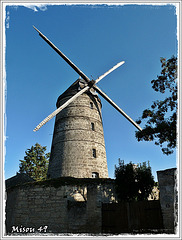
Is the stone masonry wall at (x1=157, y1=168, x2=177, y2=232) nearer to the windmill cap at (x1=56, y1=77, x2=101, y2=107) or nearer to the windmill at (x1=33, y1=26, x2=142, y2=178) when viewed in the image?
the windmill at (x1=33, y1=26, x2=142, y2=178)

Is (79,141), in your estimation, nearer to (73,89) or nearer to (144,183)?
(73,89)

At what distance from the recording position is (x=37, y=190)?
35.8ft

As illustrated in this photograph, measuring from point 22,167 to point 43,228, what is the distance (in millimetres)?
19917

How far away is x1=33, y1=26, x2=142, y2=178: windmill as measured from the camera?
14750 mm

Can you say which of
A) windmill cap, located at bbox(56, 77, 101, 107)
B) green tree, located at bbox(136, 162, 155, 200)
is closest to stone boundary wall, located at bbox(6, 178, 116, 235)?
green tree, located at bbox(136, 162, 155, 200)

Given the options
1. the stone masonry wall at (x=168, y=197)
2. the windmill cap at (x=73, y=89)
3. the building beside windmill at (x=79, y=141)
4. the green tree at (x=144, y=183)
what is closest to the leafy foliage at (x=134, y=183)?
the green tree at (x=144, y=183)

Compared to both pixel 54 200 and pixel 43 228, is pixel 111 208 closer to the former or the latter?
pixel 54 200

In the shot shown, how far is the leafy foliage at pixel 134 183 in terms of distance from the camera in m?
10.6

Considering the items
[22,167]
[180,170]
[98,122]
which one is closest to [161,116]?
[180,170]

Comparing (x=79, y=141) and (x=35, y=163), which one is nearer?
(x=79, y=141)

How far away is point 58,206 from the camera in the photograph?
1018 centimetres

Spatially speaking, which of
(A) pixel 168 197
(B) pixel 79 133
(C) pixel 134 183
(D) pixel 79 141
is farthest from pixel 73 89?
(A) pixel 168 197

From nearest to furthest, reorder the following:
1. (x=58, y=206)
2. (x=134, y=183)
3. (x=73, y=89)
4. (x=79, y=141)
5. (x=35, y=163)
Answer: (x=58, y=206)
(x=134, y=183)
(x=79, y=141)
(x=73, y=89)
(x=35, y=163)

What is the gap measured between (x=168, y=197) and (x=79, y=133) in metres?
10.1
